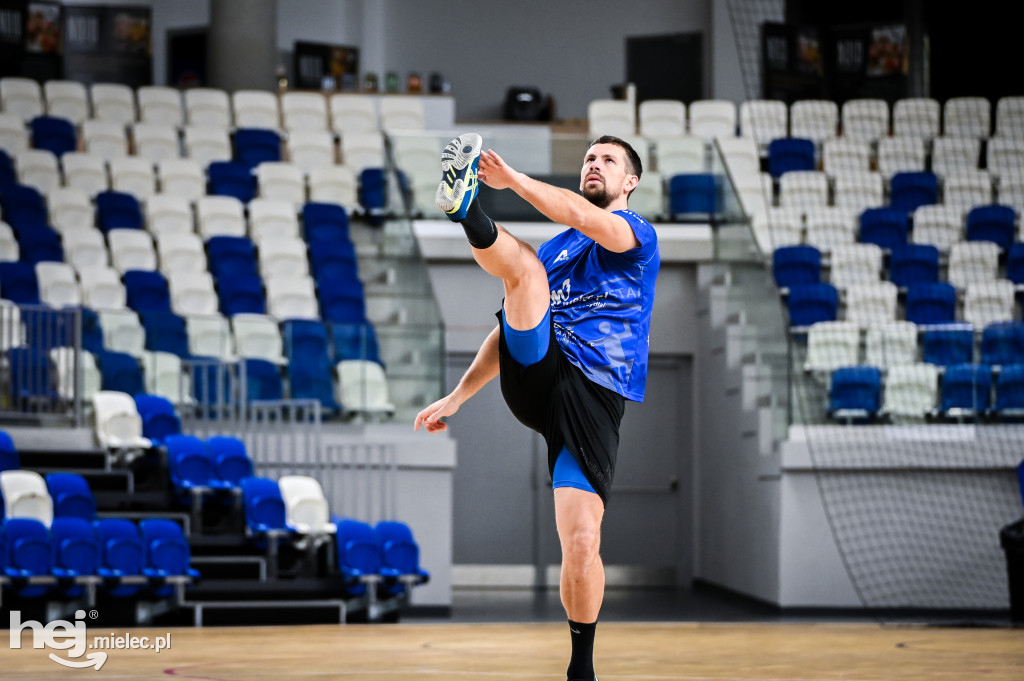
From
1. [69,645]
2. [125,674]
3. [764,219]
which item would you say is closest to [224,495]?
[69,645]

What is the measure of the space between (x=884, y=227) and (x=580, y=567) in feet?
30.4

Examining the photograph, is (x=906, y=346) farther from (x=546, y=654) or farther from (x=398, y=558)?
(x=546, y=654)

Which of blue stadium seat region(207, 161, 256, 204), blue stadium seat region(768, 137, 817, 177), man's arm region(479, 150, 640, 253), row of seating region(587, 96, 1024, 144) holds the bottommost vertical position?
man's arm region(479, 150, 640, 253)

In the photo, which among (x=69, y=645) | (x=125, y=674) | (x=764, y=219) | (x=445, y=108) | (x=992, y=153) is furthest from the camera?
(x=445, y=108)

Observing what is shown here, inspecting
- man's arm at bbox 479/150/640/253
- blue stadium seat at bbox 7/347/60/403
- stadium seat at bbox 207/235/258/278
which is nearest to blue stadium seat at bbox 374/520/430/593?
blue stadium seat at bbox 7/347/60/403

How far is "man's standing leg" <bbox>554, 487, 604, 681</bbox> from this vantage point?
3.20 m

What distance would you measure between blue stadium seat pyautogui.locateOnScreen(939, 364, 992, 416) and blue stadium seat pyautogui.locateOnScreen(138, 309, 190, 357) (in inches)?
216

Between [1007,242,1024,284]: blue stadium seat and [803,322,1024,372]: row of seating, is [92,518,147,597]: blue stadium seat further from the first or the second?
[1007,242,1024,284]: blue stadium seat

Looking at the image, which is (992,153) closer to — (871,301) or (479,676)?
(871,301)

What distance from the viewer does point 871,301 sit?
1067 centimetres

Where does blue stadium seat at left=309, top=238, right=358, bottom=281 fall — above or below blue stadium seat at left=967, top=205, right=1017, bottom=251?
below

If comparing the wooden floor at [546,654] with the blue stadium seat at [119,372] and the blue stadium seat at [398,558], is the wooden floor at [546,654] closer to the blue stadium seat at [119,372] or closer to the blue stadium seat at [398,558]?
the blue stadium seat at [398,558]

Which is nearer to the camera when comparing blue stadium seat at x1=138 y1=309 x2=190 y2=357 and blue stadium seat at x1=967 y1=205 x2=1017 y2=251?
blue stadium seat at x1=138 y1=309 x2=190 y2=357

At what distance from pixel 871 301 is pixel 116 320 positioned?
236 inches
